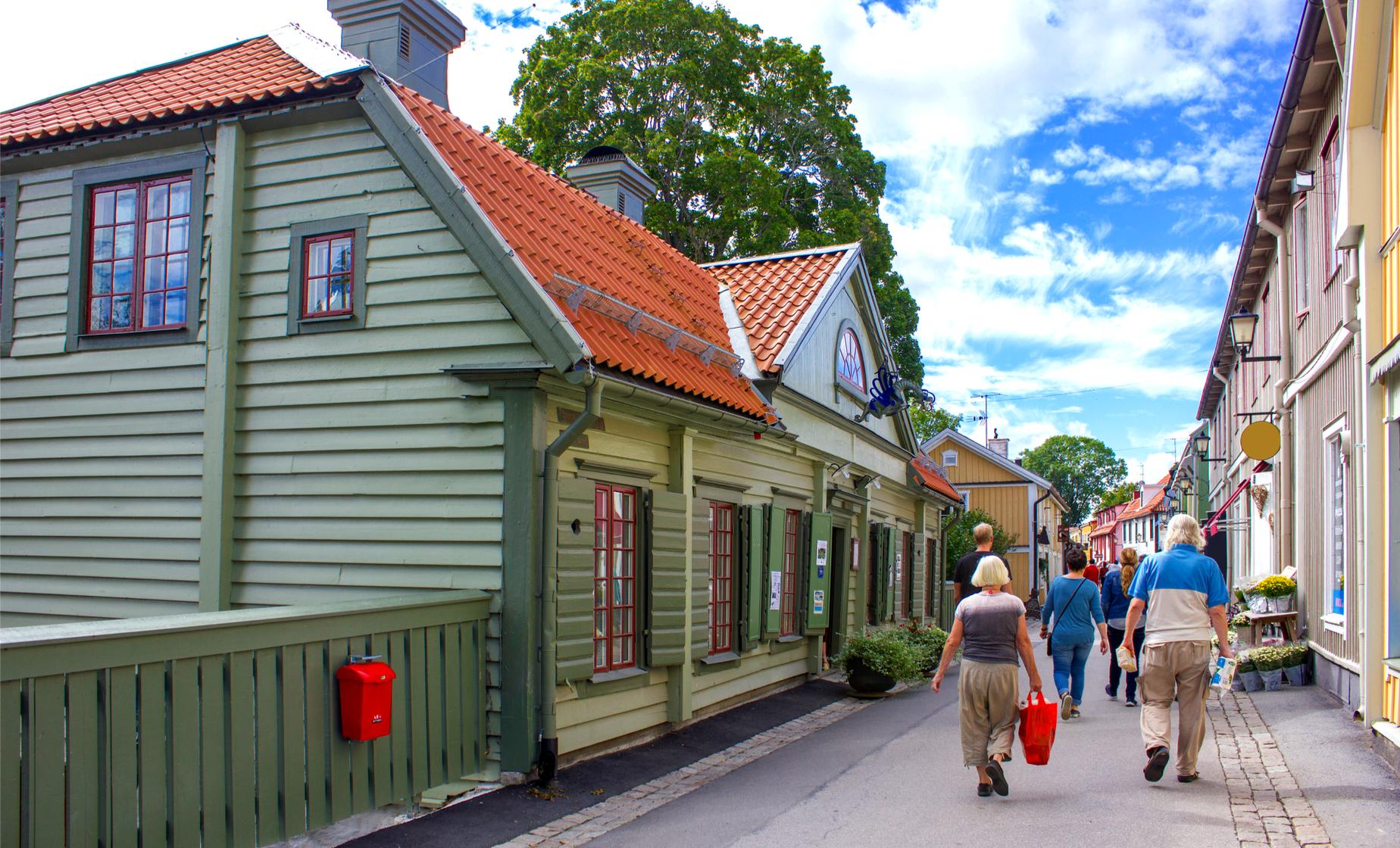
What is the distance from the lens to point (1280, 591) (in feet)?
39.4

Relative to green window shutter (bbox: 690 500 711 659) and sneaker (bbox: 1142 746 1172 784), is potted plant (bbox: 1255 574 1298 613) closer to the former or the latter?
sneaker (bbox: 1142 746 1172 784)

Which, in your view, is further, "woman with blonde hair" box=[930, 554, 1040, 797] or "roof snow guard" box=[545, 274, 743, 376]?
"roof snow guard" box=[545, 274, 743, 376]

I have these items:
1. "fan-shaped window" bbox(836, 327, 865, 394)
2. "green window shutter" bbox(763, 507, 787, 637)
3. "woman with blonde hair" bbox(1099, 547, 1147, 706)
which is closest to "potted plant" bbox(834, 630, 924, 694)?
"green window shutter" bbox(763, 507, 787, 637)

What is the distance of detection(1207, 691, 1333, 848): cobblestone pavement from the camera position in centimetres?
570

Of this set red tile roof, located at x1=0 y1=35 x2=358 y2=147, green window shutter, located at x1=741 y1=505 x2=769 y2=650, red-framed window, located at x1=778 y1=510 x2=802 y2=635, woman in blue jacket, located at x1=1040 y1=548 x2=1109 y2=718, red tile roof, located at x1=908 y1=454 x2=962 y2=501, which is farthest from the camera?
red tile roof, located at x1=908 y1=454 x2=962 y2=501

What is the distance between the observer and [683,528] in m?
9.63

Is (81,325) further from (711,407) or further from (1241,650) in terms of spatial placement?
(1241,650)

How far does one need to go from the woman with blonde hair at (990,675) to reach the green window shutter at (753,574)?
4.54 metres

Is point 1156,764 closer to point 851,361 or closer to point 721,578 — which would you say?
point 721,578

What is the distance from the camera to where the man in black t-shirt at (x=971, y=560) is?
9398mm

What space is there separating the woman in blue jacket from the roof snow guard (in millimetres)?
3723

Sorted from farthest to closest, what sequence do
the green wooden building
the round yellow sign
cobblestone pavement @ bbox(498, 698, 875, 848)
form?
1. the round yellow sign
2. the green wooden building
3. cobblestone pavement @ bbox(498, 698, 875, 848)

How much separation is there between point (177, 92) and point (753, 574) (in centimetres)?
686

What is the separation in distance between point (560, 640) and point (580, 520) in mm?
849
